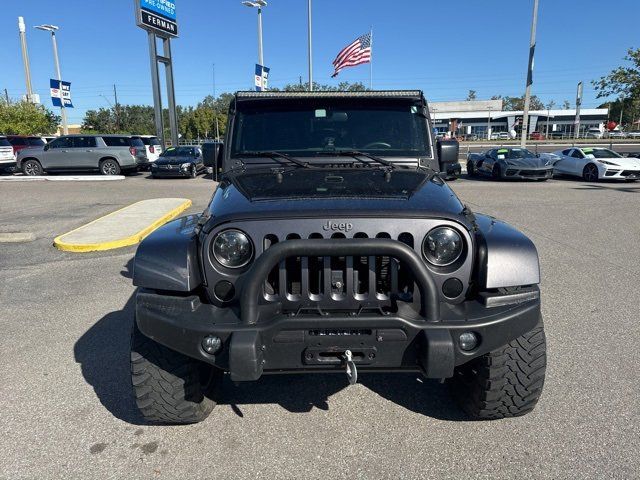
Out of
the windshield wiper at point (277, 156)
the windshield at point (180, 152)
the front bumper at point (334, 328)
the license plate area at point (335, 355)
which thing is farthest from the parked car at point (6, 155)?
the license plate area at point (335, 355)

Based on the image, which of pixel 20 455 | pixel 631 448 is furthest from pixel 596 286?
pixel 20 455

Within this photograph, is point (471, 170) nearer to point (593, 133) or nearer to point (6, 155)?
point (6, 155)

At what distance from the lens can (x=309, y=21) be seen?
2753cm

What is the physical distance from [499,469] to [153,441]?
6.18 feet

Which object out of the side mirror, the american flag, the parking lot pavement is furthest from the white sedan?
the side mirror

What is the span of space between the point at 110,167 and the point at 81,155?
4.01 ft

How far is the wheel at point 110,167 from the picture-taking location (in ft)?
65.0

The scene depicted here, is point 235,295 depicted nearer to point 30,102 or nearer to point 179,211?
point 179,211

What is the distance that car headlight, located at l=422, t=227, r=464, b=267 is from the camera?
A: 2396 mm

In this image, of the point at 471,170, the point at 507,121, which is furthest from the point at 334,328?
the point at 507,121

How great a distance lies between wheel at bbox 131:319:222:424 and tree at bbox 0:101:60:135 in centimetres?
3895

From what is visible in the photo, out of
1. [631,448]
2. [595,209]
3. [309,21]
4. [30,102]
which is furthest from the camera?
[30,102]

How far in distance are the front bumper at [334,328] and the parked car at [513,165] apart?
1655 centimetres

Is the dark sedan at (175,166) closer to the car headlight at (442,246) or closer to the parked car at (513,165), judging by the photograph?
the parked car at (513,165)
